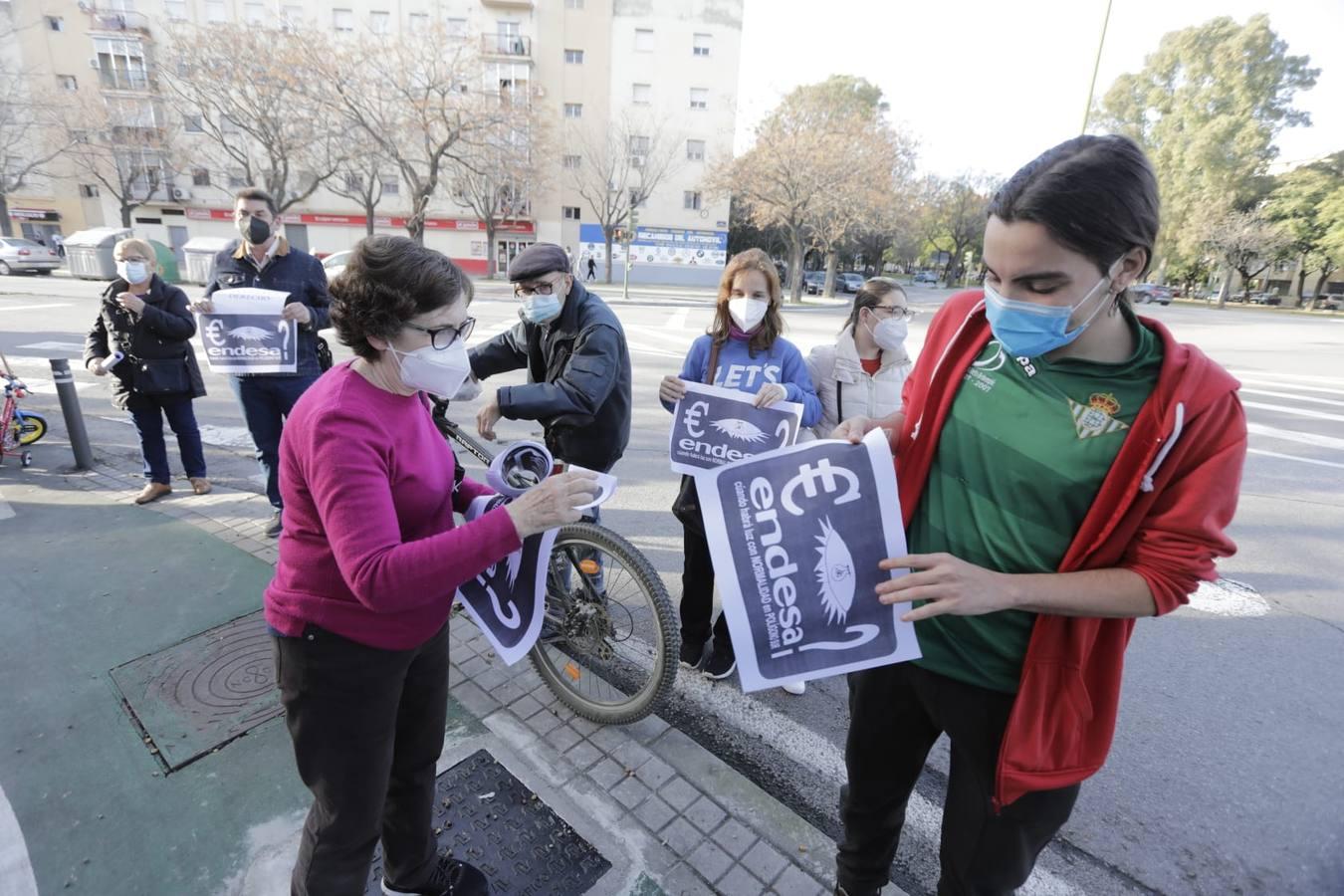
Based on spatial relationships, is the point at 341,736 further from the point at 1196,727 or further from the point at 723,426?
the point at 1196,727

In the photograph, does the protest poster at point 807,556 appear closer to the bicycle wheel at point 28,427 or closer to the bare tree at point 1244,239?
the bicycle wheel at point 28,427

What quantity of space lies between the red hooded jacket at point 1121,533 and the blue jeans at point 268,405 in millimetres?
4284

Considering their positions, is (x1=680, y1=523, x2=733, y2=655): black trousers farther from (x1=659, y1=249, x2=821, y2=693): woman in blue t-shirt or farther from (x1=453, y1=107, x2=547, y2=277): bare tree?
(x1=453, y1=107, x2=547, y2=277): bare tree

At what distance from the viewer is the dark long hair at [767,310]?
327 cm

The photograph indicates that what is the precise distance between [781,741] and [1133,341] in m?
2.22

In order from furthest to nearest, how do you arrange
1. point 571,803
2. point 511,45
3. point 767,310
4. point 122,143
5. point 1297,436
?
point 511,45 < point 122,143 < point 1297,436 < point 767,310 < point 571,803

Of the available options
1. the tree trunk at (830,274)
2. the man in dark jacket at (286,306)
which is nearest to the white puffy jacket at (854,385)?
the man in dark jacket at (286,306)

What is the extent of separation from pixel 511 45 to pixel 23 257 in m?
27.0

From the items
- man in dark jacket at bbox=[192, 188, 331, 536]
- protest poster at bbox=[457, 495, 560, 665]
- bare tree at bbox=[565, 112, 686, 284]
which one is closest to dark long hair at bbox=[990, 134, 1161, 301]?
protest poster at bbox=[457, 495, 560, 665]

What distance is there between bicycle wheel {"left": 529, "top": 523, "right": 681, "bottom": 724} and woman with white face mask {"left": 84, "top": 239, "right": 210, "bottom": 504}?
12.0 feet


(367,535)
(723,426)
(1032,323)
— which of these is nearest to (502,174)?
(723,426)

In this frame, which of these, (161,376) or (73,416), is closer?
(161,376)

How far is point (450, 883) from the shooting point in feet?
6.72

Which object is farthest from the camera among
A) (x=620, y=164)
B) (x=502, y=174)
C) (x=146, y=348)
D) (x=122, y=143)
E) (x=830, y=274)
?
(x=620, y=164)
